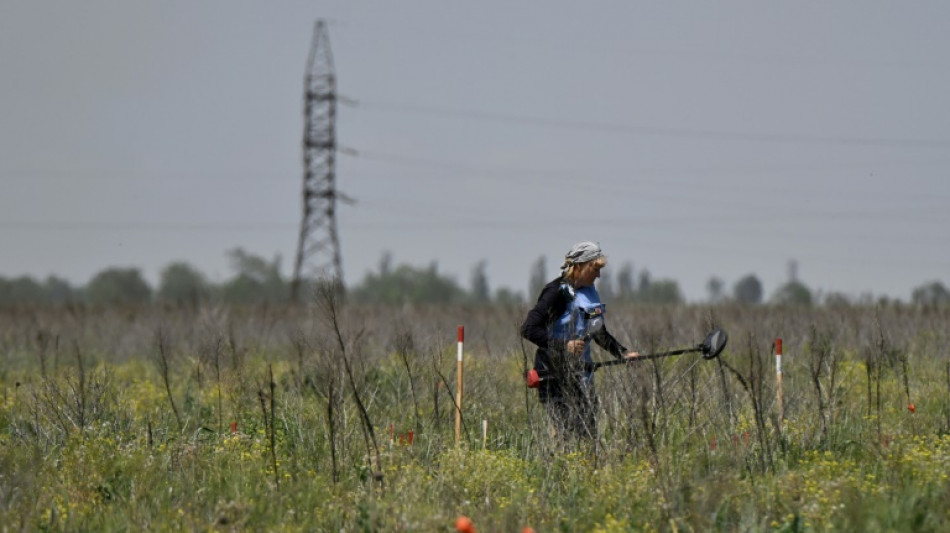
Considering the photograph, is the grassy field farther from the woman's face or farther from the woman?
the woman's face

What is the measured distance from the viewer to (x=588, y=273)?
352 inches

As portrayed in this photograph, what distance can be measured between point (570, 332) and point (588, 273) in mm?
431

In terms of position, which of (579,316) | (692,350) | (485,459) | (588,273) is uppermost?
(588,273)

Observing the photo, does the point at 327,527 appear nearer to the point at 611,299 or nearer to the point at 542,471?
the point at 542,471

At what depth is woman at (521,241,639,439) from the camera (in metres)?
8.82

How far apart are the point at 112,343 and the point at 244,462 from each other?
14074 millimetres

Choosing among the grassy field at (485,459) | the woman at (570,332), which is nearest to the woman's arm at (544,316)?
the woman at (570,332)

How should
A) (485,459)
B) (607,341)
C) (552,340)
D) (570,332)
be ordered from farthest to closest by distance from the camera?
(607,341), (570,332), (552,340), (485,459)

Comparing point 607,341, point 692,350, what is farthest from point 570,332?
point 692,350

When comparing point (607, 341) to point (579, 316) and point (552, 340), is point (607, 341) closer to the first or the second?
point (579, 316)

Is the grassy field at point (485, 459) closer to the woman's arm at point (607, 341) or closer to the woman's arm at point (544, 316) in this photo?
the woman's arm at point (544, 316)

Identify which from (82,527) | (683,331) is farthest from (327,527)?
(683,331)

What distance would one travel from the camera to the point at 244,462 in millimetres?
8711

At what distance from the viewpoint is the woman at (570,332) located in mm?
8820
